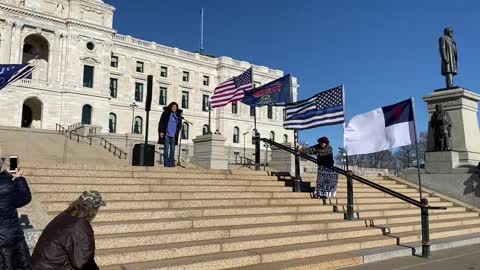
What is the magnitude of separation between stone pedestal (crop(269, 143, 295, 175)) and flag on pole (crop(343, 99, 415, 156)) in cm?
627

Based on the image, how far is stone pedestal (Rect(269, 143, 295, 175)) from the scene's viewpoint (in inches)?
666

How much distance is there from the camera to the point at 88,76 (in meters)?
54.0

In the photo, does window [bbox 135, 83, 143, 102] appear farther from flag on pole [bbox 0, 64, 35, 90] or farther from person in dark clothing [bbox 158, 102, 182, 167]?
flag on pole [bbox 0, 64, 35, 90]

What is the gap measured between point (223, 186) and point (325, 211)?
2515 millimetres

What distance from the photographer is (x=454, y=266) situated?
24.6 feet

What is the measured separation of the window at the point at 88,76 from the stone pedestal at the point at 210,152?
40.5m

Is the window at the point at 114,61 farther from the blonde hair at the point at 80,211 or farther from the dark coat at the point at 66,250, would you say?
the dark coat at the point at 66,250

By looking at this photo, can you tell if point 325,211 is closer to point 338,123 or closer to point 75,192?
point 338,123

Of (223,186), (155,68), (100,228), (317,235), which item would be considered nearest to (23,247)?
(100,228)

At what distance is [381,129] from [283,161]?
7292 mm

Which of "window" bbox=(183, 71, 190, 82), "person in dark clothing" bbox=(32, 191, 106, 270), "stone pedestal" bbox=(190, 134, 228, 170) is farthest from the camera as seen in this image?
"window" bbox=(183, 71, 190, 82)

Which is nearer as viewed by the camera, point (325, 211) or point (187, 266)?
point (187, 266)

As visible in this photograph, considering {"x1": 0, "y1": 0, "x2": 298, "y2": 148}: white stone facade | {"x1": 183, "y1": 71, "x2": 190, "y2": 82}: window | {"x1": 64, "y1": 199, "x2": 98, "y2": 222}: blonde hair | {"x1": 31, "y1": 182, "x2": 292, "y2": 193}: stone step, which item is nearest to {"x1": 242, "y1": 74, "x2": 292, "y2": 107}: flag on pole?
{"x1": 31, "y1": 182, "x2": 292, "y2": 193}: stone step

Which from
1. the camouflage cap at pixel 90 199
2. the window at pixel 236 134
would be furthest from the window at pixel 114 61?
the camouflage cap at pixel 90 199
